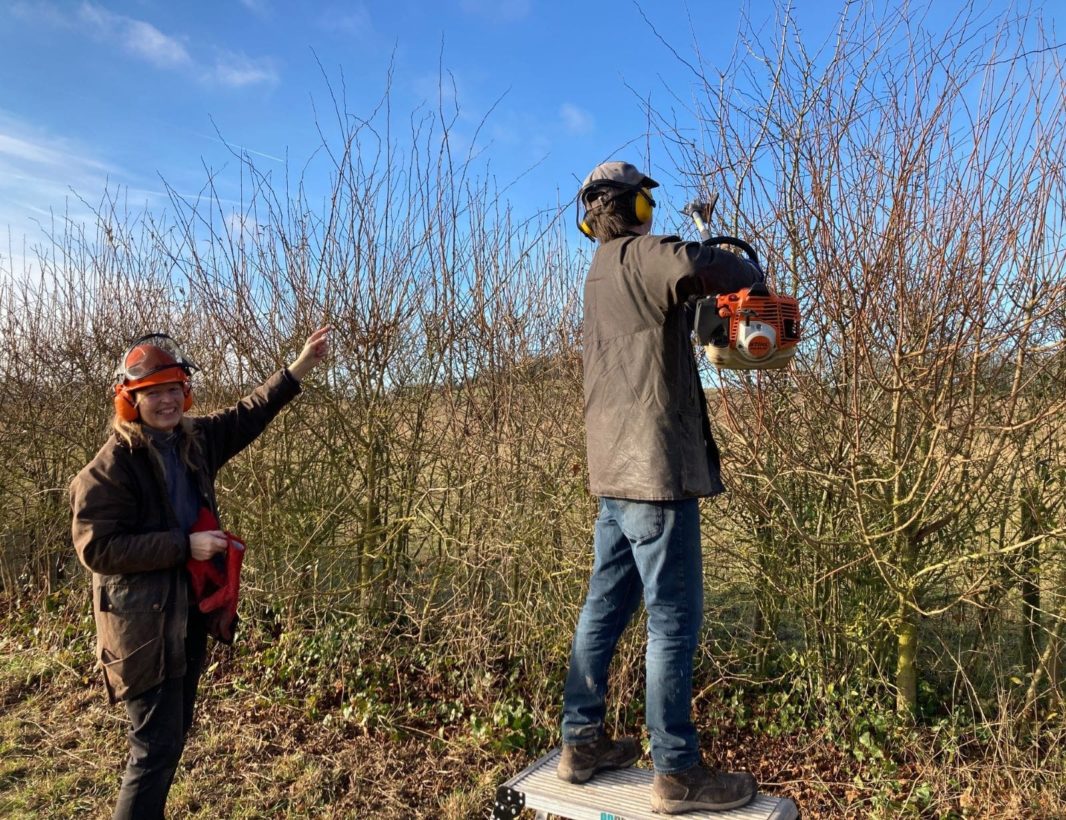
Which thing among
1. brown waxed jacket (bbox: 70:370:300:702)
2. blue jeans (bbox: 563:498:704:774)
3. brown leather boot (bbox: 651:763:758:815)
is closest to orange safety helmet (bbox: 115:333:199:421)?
brown waxed jacket (bbox: 70:370:300:702)

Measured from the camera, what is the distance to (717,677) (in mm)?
4098

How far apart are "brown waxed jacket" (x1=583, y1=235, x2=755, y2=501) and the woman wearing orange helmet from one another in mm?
1459

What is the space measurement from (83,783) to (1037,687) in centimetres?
466

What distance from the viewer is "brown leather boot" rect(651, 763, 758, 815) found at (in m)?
2.28

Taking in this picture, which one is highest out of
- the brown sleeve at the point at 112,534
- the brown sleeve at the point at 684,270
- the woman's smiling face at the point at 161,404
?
the brown sleeve at the point at 684,270

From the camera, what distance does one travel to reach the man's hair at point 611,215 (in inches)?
95.7

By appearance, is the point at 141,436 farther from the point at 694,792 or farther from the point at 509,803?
the point at 694,792

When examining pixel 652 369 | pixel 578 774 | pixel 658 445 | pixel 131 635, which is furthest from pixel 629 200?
pixel 131 635

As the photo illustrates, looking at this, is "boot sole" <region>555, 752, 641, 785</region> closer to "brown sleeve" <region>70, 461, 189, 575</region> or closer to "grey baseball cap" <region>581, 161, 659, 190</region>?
"brown sleeve" <region>70, 461, 189, 575</region>

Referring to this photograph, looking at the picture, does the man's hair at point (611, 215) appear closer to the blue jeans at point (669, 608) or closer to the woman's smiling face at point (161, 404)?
the blue jeans at point (669, 608)

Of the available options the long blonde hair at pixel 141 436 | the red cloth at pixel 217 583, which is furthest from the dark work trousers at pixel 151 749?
the long blonde hair at pixel 141 436

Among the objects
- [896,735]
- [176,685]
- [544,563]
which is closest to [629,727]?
[544,563]

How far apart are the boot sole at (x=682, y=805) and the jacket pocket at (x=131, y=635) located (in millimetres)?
1676

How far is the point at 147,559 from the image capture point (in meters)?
2.50
